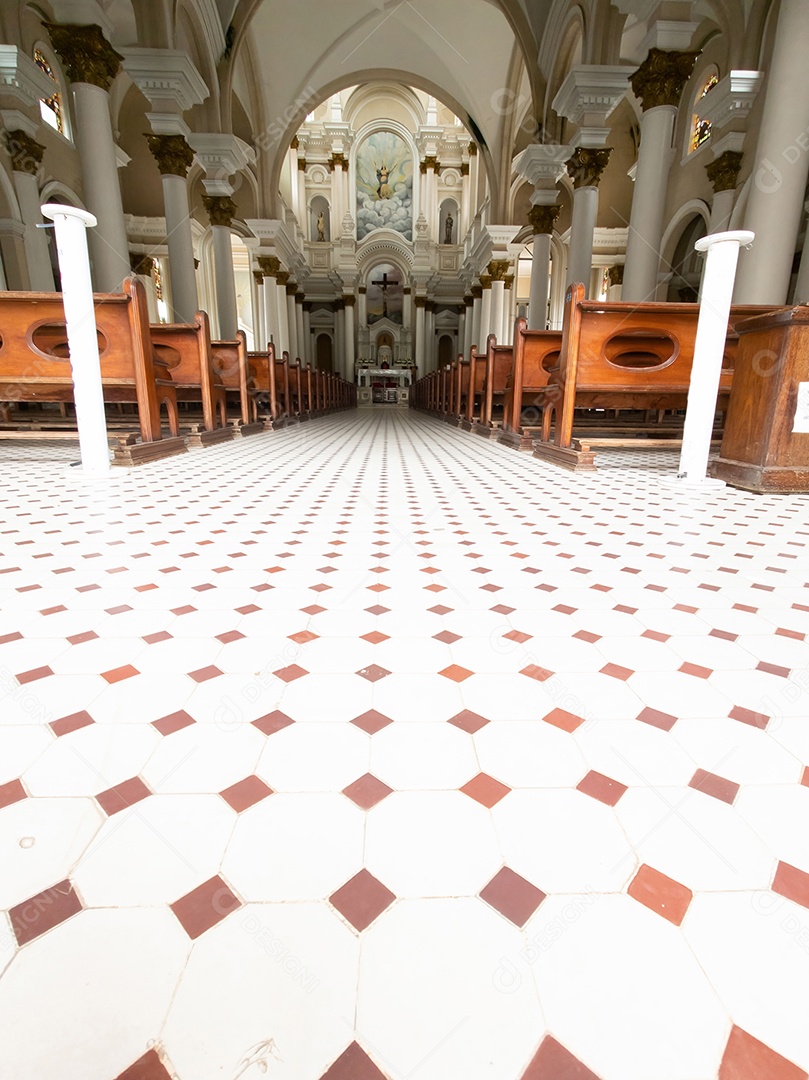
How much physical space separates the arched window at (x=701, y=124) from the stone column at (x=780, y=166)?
28.7 ft

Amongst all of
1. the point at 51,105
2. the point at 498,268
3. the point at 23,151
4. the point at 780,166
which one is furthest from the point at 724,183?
the point at 51,105

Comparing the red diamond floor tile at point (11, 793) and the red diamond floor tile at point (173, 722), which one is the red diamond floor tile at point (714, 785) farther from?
the red diamond floor tile at point (11, 793)

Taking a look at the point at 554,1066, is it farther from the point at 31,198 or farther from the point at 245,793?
the point at 31,198

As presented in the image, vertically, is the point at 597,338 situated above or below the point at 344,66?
below

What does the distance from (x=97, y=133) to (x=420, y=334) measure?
25600mm

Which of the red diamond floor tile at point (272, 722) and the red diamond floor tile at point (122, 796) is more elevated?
the red diamond floor tile at point (272, 722)

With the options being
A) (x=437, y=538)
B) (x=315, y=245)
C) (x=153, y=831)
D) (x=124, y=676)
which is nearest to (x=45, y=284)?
(x=437, y=538)

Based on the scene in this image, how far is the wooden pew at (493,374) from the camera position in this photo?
34.7ft

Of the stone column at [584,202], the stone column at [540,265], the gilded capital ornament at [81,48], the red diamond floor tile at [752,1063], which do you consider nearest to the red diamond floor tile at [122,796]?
the red diamond floor tile at [752,1063]

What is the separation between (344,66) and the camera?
20.1 m

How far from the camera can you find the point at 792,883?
130cm

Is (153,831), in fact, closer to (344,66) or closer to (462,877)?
(462,877)

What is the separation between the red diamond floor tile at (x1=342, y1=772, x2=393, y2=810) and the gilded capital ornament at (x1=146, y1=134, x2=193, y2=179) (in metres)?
14.1

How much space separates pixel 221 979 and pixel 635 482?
6232mm
